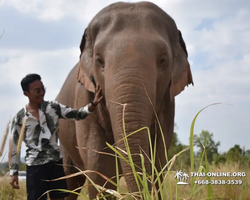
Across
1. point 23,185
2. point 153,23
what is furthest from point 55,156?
point 23,185

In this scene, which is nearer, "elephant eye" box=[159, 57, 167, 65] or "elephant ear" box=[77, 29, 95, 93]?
"elephant eye" box=[159, 57, 167, 65]

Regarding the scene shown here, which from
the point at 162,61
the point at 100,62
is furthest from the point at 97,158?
the point at 162,61

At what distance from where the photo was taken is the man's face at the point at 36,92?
15.0 feet

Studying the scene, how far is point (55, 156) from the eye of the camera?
4707 millimetres

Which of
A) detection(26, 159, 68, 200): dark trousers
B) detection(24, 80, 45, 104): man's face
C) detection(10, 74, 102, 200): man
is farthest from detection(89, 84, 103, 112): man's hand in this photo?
detection(26, 159, 68, 200): dark trousers

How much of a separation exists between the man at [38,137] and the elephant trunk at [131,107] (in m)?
0.35

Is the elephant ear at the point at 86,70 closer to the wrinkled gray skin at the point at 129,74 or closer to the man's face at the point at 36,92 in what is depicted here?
the wrinkled gray skin at the point at 129,74

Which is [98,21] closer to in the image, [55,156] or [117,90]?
[117,90]

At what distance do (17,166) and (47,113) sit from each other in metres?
0.64

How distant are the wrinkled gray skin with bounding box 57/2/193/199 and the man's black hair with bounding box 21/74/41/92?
67 centimetres

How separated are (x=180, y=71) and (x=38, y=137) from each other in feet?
5.86

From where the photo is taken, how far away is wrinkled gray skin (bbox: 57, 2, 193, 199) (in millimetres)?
4367

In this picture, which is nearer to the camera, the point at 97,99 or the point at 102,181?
the point at 97,99

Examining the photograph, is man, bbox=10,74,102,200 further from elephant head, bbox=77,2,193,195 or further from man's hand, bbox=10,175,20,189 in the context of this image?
elephant head, bbox=77,2,193,195
